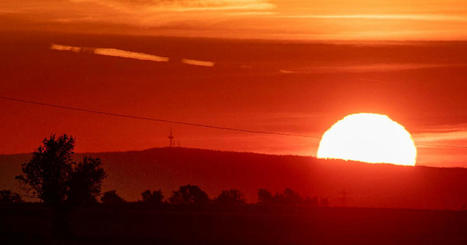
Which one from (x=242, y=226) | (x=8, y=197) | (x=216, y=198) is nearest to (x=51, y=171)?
(x=242, y=226)

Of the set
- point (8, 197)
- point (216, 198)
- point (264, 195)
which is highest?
point (264, 195)

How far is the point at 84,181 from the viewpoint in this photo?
268ft

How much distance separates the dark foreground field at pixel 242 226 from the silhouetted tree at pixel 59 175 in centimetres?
309

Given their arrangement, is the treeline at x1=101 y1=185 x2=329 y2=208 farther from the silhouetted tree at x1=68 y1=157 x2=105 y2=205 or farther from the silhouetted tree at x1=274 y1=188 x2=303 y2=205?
the silhouetted tree at x1=68 y1=157 x2=105 y2=205

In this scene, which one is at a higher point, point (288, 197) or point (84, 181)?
point (288, 197)

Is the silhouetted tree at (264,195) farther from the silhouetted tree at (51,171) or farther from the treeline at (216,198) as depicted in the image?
the silhouetted tree at (51,171)

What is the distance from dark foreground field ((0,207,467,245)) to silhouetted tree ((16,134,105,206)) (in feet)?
10.1

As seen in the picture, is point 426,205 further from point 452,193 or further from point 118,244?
point 118,244

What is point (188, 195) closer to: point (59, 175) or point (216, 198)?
point (216, 198)

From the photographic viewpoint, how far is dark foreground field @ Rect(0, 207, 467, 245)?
76.1m

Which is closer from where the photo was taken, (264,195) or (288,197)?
(288,197)

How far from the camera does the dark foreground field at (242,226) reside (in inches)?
2997

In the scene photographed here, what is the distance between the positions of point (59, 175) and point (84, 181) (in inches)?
82.0

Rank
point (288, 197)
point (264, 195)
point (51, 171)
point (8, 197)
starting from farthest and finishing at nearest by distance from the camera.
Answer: point (264, 195), point (288, 197), point (8, 197), point (51, 171)
